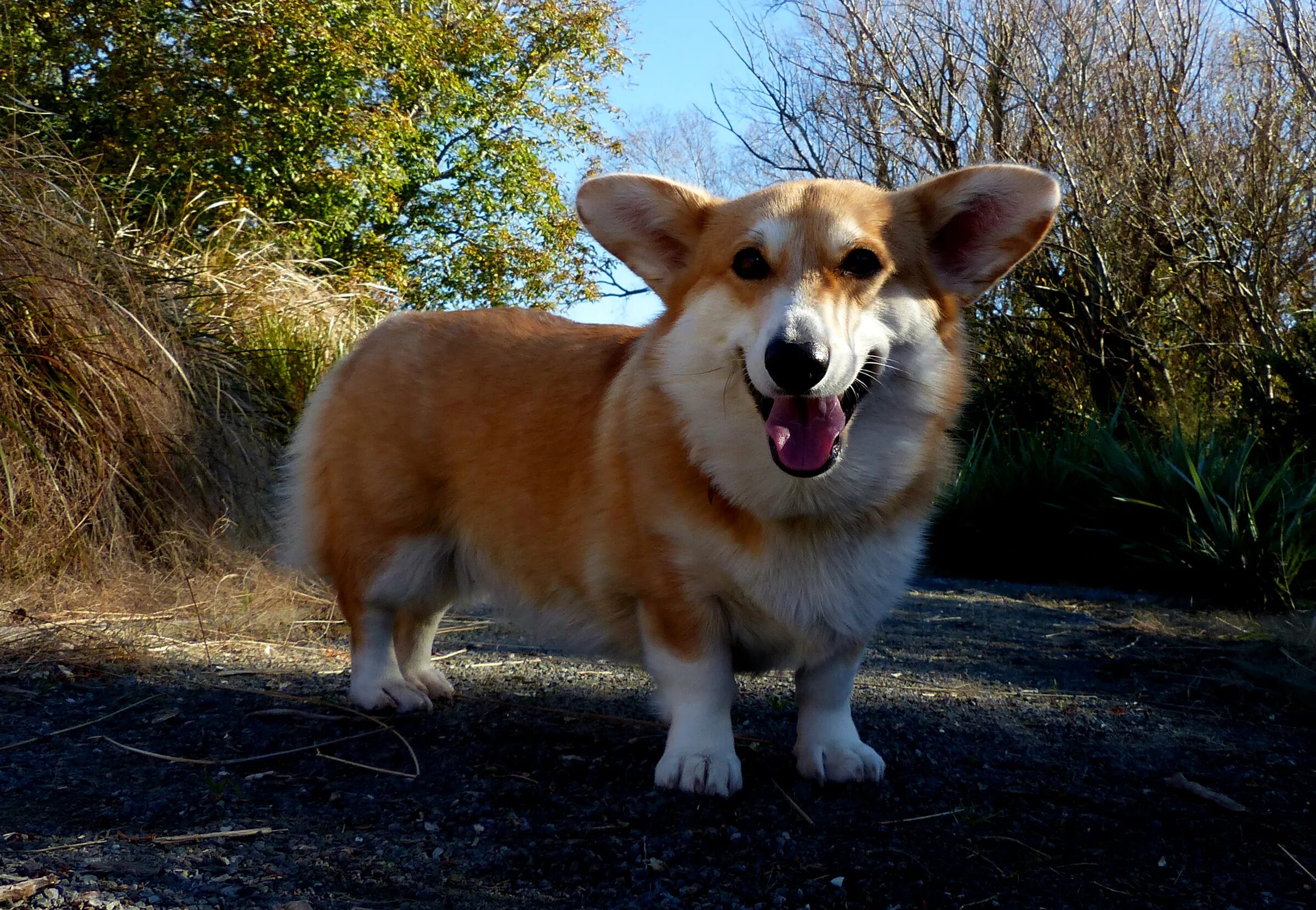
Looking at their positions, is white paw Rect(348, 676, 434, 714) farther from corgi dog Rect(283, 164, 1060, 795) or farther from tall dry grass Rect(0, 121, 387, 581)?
tall dry grass Rect(0, 121, 387, 581)

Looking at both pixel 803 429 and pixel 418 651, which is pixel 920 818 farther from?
pixel 418 651

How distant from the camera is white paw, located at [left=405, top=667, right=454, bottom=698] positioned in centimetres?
325

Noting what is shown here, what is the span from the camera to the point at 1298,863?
2135 millimetres

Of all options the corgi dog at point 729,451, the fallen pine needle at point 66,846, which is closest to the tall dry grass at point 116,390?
the corgi dog at point 729,451

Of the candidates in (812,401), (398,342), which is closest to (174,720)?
(398,342)

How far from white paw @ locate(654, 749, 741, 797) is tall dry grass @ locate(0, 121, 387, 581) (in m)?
3.00

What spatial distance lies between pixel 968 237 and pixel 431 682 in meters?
2.01

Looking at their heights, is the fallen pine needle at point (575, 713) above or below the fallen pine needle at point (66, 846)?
below

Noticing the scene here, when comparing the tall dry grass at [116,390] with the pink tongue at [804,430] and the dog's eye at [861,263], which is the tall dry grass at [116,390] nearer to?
the pink tongue at [804,430]

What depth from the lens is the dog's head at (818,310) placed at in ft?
7.32

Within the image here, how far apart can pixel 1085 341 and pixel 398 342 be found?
7.44 meters

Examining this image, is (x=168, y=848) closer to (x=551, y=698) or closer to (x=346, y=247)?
(x=551, y=698)

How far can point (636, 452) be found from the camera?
2562mm

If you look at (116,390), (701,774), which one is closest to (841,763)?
(701,774)
